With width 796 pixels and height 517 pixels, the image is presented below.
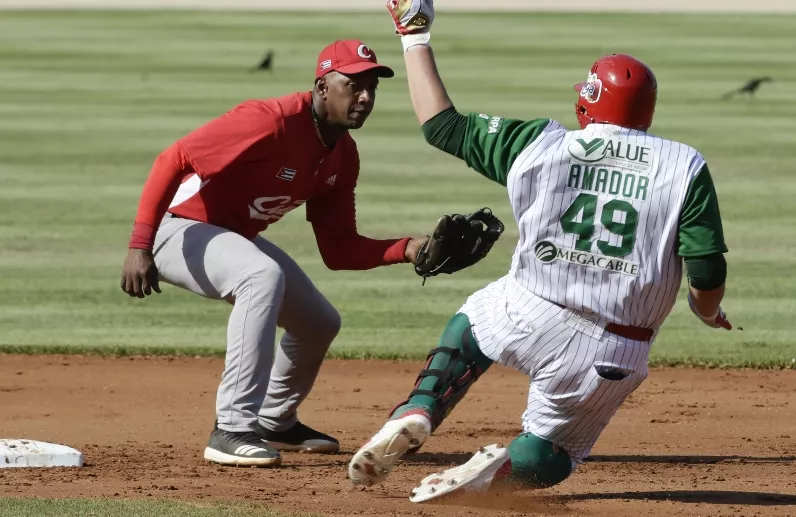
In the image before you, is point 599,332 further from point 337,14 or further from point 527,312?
point 337,14

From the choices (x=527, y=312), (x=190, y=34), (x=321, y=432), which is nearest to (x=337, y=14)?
(x=190, y=34)

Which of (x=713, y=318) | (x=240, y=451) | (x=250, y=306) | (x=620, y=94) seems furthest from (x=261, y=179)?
(x=713, y=318)

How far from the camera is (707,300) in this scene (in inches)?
163

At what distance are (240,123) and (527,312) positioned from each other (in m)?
1.71

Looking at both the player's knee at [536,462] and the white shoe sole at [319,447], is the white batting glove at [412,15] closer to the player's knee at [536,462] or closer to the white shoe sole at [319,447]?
the player's knee at [536,462]

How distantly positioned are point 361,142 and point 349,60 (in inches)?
410

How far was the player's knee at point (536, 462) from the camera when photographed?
14.5 feet

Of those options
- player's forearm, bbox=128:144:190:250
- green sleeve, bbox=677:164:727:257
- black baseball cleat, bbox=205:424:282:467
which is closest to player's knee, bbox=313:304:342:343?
black baseball cleat, bbox=205:424:282:467

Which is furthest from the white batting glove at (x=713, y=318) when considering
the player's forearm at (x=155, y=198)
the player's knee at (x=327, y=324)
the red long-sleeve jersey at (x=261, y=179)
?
the player's forearm at (x=155, y=198)

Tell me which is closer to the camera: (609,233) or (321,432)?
(609,233)

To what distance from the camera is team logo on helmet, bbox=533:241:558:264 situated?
4.12 m

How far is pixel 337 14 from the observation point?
2339cm

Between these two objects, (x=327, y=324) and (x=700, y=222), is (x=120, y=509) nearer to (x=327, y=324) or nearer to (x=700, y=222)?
(x=327, y=324)

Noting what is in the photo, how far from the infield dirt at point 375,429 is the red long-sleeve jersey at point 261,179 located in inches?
36.3
